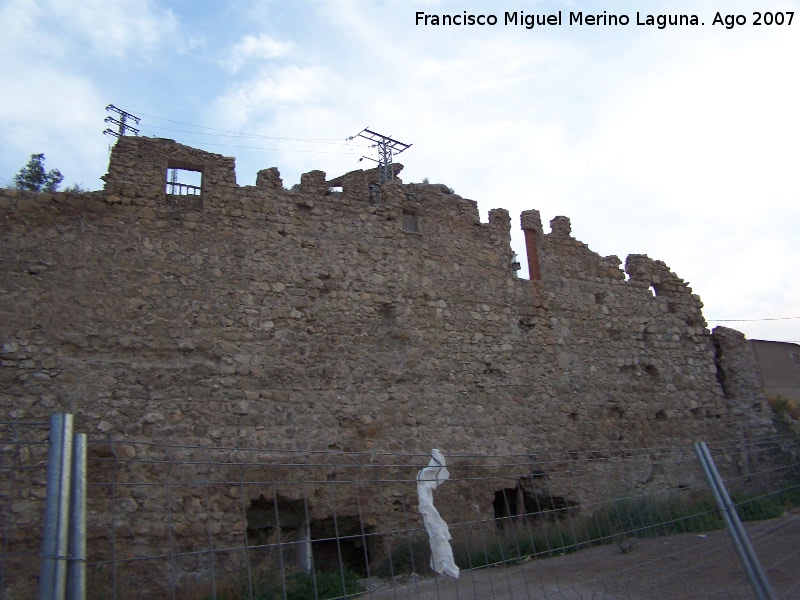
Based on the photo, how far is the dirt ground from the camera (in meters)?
5.08

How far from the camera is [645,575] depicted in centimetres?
544

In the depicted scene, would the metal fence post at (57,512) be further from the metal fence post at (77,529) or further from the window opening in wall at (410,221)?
the window opening in wall at (410,221)

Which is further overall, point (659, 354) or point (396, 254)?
point (659, 354)

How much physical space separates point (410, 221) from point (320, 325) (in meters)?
2.34

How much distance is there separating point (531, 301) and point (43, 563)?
27.6ft

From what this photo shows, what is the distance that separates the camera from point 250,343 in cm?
766

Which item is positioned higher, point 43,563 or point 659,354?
point 659,354

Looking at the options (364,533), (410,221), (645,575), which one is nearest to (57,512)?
(364,533)

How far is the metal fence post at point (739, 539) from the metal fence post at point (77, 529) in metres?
3.86

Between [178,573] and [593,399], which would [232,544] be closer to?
[178,573]

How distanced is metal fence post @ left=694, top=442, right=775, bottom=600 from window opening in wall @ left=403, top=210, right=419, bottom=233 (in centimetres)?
575

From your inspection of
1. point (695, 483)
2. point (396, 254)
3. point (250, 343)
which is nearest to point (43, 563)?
point (250, 343)

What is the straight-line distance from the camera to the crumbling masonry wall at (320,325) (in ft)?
22.7

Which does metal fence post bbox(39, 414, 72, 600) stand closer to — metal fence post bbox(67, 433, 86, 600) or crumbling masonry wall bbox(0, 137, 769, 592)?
metal fence post bbox(67, 433, 86, 600)
